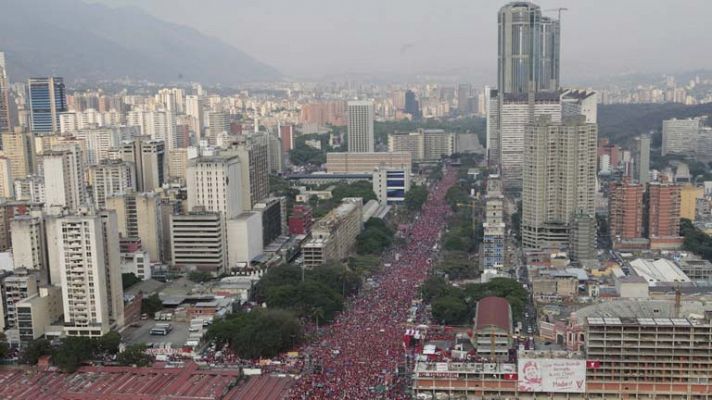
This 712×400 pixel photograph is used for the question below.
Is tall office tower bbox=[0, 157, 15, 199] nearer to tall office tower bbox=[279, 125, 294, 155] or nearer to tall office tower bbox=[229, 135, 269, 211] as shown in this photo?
tall office tower bbox=[229, 135, 269, 211]

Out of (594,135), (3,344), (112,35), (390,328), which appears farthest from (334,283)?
(112,35)

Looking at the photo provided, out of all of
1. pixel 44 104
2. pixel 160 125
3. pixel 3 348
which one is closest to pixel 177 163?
pixel 160 125

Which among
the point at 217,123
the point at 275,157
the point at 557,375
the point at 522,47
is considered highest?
the point at 522,47

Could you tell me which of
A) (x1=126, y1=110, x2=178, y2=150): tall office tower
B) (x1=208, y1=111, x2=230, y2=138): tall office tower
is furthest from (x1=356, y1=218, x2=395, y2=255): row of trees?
(x1=208, y1=111, x2=230, y2=138): tall office tower

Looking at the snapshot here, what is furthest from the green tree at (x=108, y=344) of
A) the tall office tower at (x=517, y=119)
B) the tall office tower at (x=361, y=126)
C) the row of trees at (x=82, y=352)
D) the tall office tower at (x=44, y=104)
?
the tall office tower at (x=44, y=104)

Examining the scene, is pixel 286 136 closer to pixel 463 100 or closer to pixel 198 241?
pixel 198 241

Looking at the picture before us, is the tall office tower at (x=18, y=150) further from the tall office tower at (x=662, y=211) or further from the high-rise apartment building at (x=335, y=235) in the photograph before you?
the tall office tower at (x=662, y=211)

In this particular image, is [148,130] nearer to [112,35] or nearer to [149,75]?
[149,75]

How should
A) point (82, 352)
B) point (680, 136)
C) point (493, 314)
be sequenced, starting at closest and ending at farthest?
1. point (82, 352)
2. point (493, 314)
3. point (680, 136)
